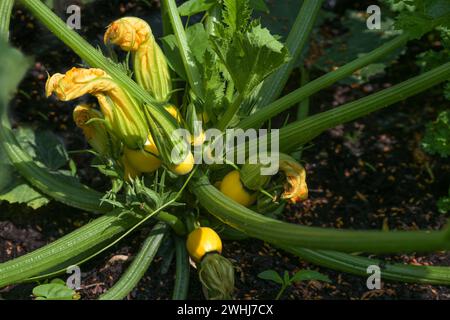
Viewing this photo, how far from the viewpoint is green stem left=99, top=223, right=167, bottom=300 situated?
8.41ft

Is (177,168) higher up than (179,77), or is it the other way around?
(179,77)

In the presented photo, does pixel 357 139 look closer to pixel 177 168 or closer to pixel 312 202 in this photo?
pixel 312 202

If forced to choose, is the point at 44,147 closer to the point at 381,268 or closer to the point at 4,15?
the point at 4,15

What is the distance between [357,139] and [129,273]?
1.29m

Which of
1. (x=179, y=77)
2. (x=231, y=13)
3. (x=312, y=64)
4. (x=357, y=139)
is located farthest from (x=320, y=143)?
(x=231, y=13)

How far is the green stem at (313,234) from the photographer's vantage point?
167cm

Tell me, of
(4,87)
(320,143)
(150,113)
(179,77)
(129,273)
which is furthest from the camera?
(320,143)

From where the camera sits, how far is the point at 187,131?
2617 mm

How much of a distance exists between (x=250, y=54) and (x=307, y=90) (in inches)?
14.8

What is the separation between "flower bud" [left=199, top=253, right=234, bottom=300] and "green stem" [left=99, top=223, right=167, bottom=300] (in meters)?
0.23

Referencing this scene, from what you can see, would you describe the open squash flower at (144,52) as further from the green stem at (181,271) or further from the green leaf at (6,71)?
the green stem at (181,271)

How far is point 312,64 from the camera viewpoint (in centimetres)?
351

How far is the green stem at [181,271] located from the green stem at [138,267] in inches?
2.9

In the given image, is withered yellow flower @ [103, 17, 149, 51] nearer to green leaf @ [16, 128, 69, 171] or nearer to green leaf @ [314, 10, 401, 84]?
green leaf @ [16, 128, 69, 171]
